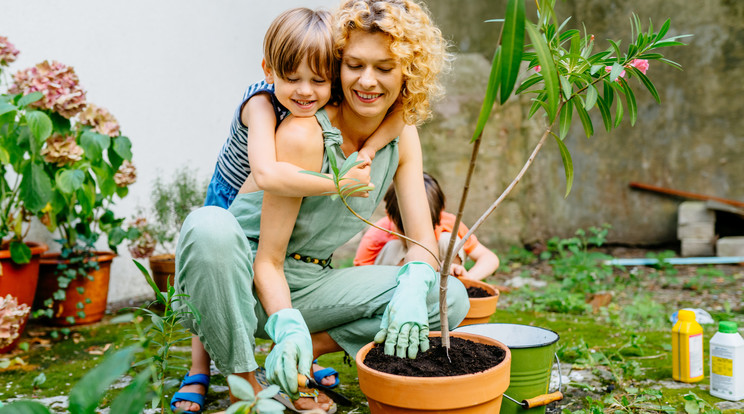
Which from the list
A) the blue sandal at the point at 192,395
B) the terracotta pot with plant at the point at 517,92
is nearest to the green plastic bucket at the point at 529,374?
the terracotta pot with plant at the point at 517,92

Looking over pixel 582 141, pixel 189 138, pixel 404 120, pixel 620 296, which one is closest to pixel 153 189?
pixel 189 138

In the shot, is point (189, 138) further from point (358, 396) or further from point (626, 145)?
point (626, 145)

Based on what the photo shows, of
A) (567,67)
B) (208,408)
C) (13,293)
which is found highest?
(567,67)

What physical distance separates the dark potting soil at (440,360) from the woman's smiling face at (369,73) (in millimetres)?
566

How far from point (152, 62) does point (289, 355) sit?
7.71 feet

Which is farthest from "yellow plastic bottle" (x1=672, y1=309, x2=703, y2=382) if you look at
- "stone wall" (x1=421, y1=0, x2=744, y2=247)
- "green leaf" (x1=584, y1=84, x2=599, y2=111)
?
"stone wall" (x1=421, y1=0, x2=744, y2=247)

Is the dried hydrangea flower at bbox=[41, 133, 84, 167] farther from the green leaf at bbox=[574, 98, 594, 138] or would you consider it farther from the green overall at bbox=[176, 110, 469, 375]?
the green leaf at bbox=[574, 98, 594, 138]

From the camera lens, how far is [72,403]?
714mm

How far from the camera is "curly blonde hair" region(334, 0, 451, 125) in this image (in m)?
1.33

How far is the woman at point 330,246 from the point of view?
130 cm

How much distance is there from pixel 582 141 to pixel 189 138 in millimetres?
2777

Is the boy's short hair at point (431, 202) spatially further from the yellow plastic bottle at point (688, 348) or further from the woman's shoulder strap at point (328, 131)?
the yellow plastic bottle at point (688, 348)

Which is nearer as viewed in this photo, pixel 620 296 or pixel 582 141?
pixel 620 296

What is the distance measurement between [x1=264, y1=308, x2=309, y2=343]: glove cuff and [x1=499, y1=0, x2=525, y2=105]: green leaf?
71 cm
